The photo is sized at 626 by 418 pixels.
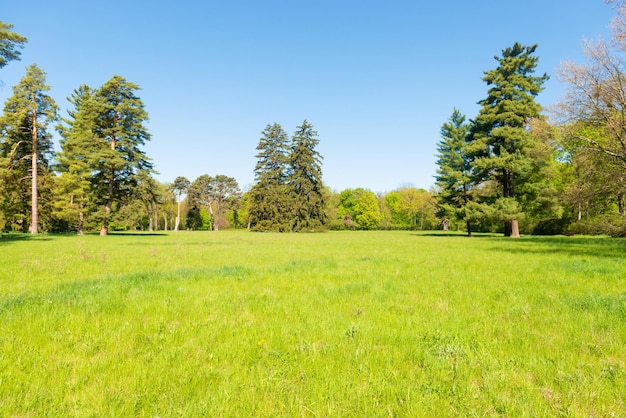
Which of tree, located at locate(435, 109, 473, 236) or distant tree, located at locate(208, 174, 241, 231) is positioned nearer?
tree, located at locate(435, 109, 473, 236)

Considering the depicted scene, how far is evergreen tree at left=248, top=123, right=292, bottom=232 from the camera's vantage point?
5681cm

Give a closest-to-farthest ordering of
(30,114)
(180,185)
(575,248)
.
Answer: (575,248) < (30,114) < (180,185)

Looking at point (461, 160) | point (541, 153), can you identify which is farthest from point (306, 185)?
point (541, 153)

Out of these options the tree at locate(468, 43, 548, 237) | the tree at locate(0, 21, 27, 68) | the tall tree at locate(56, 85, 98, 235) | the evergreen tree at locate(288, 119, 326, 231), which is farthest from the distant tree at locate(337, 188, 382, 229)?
the tree at locate(0, 21, 27, 68)

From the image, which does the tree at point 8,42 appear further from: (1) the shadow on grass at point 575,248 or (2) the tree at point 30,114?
(1) the shadow on grass at point 575,248

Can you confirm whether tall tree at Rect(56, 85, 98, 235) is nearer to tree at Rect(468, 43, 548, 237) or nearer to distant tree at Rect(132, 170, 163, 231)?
distant tree at Rect(132, 170, 163, 231)

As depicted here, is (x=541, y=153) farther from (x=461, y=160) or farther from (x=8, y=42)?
(x=8, y=42)

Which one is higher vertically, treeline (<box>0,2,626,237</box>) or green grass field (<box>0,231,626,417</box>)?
treeline (<box>0,2,626,237</box>)

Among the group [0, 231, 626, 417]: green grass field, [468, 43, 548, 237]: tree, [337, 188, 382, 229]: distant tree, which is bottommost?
[0, 231, 626, 417]: green grass field

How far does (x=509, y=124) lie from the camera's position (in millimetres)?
33938

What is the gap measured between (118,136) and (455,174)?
4065cm

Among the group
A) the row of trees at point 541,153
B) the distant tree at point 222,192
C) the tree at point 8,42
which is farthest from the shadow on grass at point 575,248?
the distant tree at point 222,192

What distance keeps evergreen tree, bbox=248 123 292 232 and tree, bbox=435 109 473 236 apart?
86.4ft

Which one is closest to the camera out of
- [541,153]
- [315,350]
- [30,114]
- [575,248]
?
[315,350]
